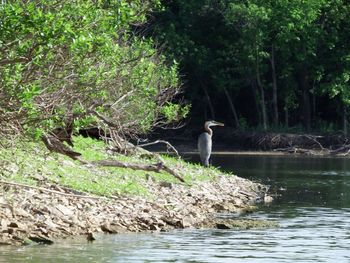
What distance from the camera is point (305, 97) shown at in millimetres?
61906

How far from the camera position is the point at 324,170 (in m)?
43.6

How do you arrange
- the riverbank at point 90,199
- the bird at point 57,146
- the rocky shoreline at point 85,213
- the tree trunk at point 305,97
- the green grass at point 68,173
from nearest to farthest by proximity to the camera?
1. the rocky shoreline at point 85,213
2. the riverbank at point 90,199
3. the green grass at point 68,173
4. the bird at point 57,146
5. the tree trunk at point 305,97

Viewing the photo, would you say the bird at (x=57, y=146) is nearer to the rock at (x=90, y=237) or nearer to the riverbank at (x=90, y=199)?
the riverbank at (x=90, y=199)

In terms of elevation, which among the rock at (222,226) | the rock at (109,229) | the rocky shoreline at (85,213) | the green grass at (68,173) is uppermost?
the green grass at (68,173)

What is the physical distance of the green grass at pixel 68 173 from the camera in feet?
73.3

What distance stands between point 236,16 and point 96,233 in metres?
38.9

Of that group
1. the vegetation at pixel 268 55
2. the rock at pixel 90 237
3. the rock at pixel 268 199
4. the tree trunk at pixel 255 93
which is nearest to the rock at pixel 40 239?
the rock at pixel 90 237

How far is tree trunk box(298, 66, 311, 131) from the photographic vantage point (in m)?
61.7

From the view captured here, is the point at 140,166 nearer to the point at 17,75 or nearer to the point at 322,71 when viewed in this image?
the point at 17,75

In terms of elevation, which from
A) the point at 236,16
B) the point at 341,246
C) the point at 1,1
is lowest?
the point at 341,246

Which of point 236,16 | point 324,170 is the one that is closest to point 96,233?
point 324,170

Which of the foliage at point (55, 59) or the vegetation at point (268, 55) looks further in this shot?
the vegetation at point (268, 55)

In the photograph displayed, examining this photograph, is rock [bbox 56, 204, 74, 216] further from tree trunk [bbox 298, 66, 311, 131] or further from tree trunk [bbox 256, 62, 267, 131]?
tree trunk [bbox 298, 66, 311, 131]

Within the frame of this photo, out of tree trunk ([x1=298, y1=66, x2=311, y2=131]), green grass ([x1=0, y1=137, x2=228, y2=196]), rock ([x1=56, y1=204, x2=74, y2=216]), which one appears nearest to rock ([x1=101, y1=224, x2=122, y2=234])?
rock ([x1=56, y1=204, x2=74, y2=216])
